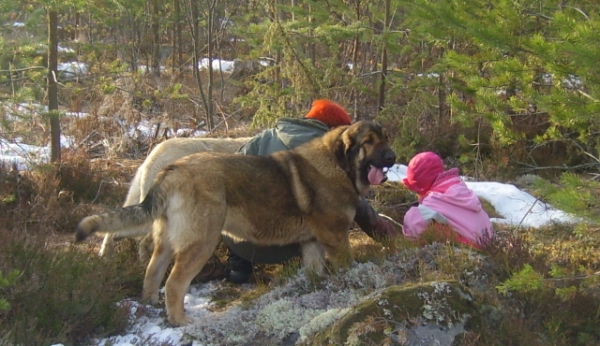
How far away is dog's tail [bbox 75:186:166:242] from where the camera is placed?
437cm

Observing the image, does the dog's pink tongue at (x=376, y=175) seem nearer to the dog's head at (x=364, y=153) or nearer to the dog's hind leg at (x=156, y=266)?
the dog's head at (x=364, y=153)

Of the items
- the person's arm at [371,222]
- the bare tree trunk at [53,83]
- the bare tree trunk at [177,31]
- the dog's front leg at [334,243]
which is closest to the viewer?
the dog's front leg at [334,243]

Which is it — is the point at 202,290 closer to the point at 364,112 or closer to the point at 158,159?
the point at 158,159

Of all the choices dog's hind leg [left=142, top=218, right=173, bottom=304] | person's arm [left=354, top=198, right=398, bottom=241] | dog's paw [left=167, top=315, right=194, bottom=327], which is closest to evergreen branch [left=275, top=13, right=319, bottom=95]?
person's arm [left=354, top=198, right=398, bottom=241]

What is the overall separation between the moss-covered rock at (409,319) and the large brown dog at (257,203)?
4.16ft

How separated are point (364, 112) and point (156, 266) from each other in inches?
338

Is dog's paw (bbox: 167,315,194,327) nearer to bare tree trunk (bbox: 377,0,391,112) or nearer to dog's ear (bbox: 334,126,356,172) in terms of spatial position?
dog's ear (bbox: 334,126,356,172)

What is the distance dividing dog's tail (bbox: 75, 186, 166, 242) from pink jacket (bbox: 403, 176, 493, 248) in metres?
2.45

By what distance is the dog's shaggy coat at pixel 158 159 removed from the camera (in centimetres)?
624

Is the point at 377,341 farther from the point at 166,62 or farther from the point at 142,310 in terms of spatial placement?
the point at 166,62

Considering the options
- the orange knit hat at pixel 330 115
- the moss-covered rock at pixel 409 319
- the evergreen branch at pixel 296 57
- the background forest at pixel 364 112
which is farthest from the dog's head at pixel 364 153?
the evergreen branch at pixel 296 57

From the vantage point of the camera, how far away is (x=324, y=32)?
9867 millimetres

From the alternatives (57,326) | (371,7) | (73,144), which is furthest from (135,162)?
(57,326)

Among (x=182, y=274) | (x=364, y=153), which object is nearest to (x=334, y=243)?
(x=364, y=153)
